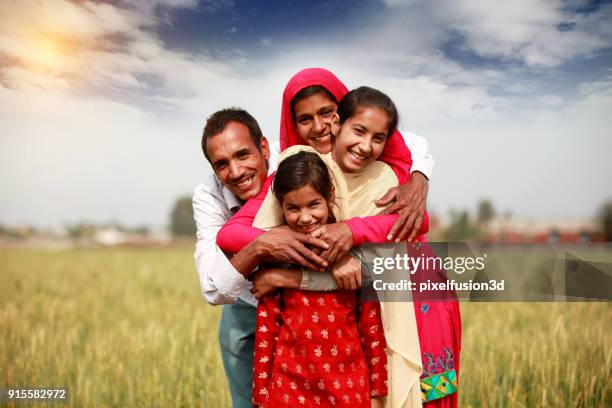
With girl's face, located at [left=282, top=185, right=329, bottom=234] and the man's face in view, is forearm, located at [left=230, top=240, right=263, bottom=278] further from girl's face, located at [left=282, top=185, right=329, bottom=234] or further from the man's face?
the man's face

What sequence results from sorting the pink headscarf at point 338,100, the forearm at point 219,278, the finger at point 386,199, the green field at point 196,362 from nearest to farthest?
the finger at point 386,199 → the forearm at point 219,278 → the pink headscarf at point 338,100 → the green field at point 196,362

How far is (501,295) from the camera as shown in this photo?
292 centimetres

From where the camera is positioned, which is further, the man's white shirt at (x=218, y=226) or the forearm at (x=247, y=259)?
the man's white shirt at (x=218, y=226)

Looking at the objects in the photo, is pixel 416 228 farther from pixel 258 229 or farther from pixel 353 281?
pixel 258 229

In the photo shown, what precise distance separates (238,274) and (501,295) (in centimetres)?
146

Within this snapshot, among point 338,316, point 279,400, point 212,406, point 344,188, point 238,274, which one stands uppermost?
point 344,188

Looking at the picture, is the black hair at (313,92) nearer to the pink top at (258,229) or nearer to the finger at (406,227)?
the pink top at (258,229)

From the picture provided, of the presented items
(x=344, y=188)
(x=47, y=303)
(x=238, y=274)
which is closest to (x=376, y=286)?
(x=344, y=188)

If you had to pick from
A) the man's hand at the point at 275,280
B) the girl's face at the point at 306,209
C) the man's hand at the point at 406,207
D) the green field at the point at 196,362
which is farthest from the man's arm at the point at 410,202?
the green field at the point at 196,362

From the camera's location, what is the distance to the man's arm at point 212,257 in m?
2.50

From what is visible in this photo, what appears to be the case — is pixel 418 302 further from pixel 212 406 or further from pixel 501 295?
pixel 212 406

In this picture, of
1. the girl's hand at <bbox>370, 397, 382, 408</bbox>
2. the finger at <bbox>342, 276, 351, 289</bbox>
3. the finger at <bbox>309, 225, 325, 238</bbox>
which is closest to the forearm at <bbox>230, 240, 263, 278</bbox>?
the finger at <bbox>309, 225, 325, 238</bbox>

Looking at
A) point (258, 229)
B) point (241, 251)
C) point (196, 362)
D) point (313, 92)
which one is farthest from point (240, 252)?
point (196, 362)

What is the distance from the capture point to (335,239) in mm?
2207
